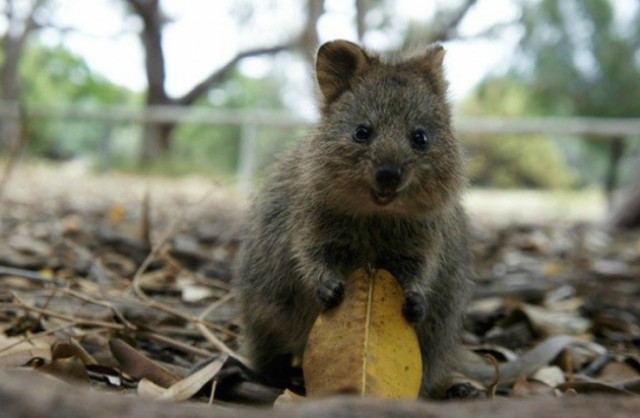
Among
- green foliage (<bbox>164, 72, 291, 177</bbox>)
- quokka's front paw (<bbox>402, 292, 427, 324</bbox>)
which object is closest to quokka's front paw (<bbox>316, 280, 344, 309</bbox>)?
quokka's front paw (<bbox>402, 292, 427, 324</bbox>)

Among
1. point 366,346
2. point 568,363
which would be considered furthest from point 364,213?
point 568,363

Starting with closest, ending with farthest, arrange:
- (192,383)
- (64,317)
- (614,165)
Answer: (192,383) → (64,317) → (614,165)

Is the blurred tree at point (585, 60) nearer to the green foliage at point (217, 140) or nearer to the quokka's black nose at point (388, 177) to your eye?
the green foliage at point (217, 140)

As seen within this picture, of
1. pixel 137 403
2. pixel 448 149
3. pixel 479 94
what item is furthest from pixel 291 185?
pixel 479 94

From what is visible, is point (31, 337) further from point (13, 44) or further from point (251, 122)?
point (13, 44)

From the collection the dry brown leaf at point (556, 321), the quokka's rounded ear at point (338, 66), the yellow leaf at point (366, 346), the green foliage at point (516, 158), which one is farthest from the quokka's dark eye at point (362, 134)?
the green foliage at point (516, 158)

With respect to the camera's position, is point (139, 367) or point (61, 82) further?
point (61, 82)
